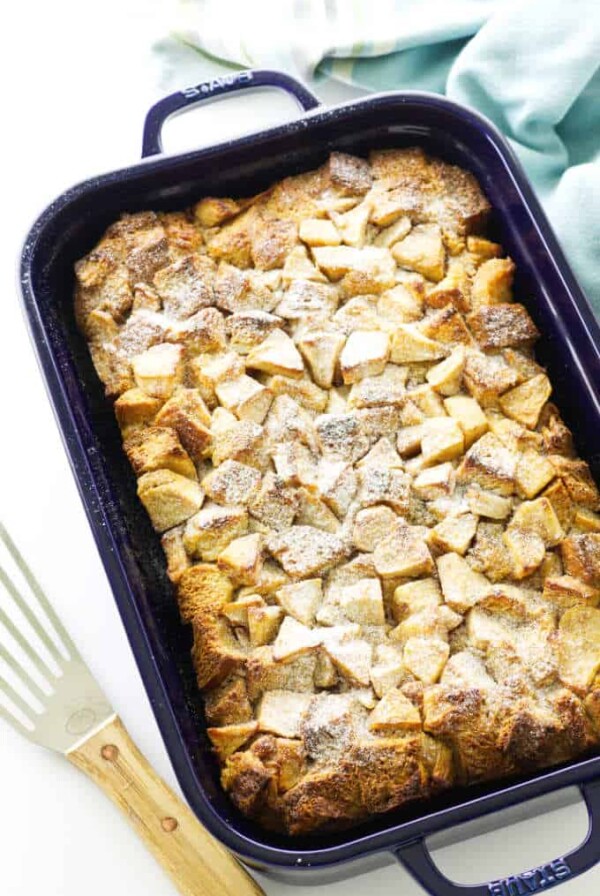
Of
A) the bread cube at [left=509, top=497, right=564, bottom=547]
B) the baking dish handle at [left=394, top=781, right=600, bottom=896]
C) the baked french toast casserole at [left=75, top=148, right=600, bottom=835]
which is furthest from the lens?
the bread cube at [left=509, top=497, right=564, bottom=547]

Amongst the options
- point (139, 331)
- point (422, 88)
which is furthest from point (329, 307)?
point (422, 88)

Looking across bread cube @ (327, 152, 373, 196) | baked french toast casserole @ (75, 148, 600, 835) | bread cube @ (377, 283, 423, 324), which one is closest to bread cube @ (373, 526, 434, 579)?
baked french toast casserole @ (75, 148, 600, 835)

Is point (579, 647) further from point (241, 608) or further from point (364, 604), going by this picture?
point (241, 608)

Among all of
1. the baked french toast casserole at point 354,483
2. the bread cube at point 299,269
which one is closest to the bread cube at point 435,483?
the baked french toast casserole at point 354,483

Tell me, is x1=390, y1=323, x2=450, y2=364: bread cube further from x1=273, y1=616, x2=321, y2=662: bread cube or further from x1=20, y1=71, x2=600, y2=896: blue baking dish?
x1=273, y1=616, x2=321, y2=662: bread cube

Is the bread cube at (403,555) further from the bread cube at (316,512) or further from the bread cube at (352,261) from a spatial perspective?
the bread cube at (352,261)
